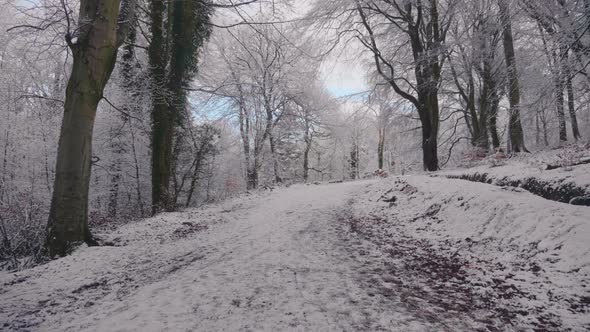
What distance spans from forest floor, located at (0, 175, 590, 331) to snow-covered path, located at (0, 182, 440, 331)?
0.06 ft

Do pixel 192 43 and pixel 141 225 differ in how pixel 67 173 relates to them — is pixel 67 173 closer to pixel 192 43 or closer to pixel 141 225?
pixel 141 225

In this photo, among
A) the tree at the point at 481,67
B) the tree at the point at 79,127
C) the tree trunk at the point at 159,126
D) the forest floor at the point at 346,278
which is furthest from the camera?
the tree at the point at 481,67

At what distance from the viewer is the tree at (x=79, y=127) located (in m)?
5.36

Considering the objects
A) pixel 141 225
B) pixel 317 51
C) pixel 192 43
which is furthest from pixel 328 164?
pixel 141 225

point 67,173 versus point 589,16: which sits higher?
point 589,16

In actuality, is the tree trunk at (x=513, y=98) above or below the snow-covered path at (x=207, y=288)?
above

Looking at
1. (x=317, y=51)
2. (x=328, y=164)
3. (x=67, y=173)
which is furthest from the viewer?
(x=328, y=164)

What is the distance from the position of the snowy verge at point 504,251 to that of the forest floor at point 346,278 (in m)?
Answer: 0.01

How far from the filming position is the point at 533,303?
2.80 meters

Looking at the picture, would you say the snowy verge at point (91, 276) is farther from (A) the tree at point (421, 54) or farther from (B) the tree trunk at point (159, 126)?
(A) the tree at point (421, 54)

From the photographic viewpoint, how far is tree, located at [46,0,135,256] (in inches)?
211

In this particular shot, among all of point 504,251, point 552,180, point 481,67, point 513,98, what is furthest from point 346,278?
point 481,67

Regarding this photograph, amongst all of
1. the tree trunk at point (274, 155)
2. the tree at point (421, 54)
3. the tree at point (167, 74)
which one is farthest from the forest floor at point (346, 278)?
the tree trunk at point (274, 155)

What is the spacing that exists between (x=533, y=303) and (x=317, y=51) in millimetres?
11605
